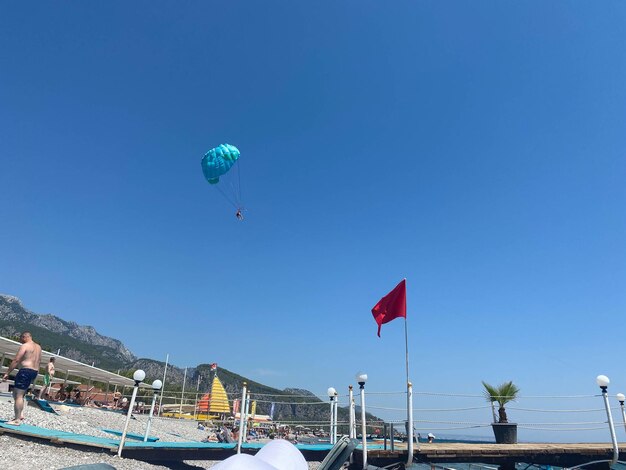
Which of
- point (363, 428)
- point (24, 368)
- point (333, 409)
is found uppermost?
point (24, 368)

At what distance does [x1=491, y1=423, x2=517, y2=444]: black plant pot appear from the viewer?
8.35m

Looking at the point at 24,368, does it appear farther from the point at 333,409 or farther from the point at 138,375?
the point at 333,409

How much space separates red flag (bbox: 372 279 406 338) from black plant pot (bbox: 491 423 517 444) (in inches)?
113

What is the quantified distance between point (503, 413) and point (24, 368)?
9333mm

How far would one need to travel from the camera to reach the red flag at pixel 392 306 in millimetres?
9180

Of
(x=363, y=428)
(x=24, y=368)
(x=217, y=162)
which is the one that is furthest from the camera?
(x=217, y=162)

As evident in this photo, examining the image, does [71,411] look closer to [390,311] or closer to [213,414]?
[390,311]

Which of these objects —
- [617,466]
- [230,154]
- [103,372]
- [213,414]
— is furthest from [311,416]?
[617,466]

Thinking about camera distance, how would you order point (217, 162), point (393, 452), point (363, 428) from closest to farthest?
point (363, 428)
point (393, 452)
point (217, 162)

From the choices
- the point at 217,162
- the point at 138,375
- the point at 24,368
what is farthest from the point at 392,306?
the point at 217,162

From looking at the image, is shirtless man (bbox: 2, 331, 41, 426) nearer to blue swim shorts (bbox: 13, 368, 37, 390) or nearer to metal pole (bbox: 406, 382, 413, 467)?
blue swim shorts (bbox: 13, 368, 37, 390)

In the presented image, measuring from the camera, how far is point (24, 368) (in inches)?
285

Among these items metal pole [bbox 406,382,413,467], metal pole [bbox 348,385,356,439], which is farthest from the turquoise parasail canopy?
metal pole [bbox 406,382,413,467]

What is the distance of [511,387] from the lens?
348 inches
